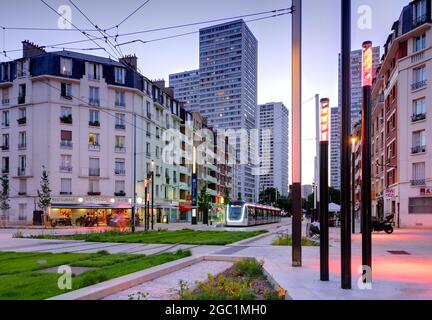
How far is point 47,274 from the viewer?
31.7ft

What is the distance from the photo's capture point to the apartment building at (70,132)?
53500 millimetres

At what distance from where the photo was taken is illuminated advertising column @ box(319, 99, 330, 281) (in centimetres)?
877

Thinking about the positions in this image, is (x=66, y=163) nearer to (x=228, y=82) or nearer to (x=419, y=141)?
(x=228, y=82)

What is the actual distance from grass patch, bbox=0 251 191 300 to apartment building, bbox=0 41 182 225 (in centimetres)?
3886

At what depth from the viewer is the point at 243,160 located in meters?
109

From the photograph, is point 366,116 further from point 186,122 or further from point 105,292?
point 186,122

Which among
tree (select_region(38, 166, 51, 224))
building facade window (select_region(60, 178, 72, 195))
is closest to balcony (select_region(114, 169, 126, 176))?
building facade window (select_region(60, 178, 72, 195))

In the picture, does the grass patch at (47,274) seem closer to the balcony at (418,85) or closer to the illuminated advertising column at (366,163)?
the illuminated advertising column at (366,163)

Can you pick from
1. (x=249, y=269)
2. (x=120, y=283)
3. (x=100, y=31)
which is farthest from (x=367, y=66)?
(x=100, y=31)

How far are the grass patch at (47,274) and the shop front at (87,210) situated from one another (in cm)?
3652

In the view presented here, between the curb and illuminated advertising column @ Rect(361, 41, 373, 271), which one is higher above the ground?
illuminated advertising column @ Rect(361, 41, 373, 271)

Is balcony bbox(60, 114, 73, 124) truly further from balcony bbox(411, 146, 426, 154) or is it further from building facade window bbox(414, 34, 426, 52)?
building facade window bbox(414, 34, 426, 52)

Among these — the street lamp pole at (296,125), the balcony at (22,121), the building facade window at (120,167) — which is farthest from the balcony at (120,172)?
the street lamp pole at (296,125)
